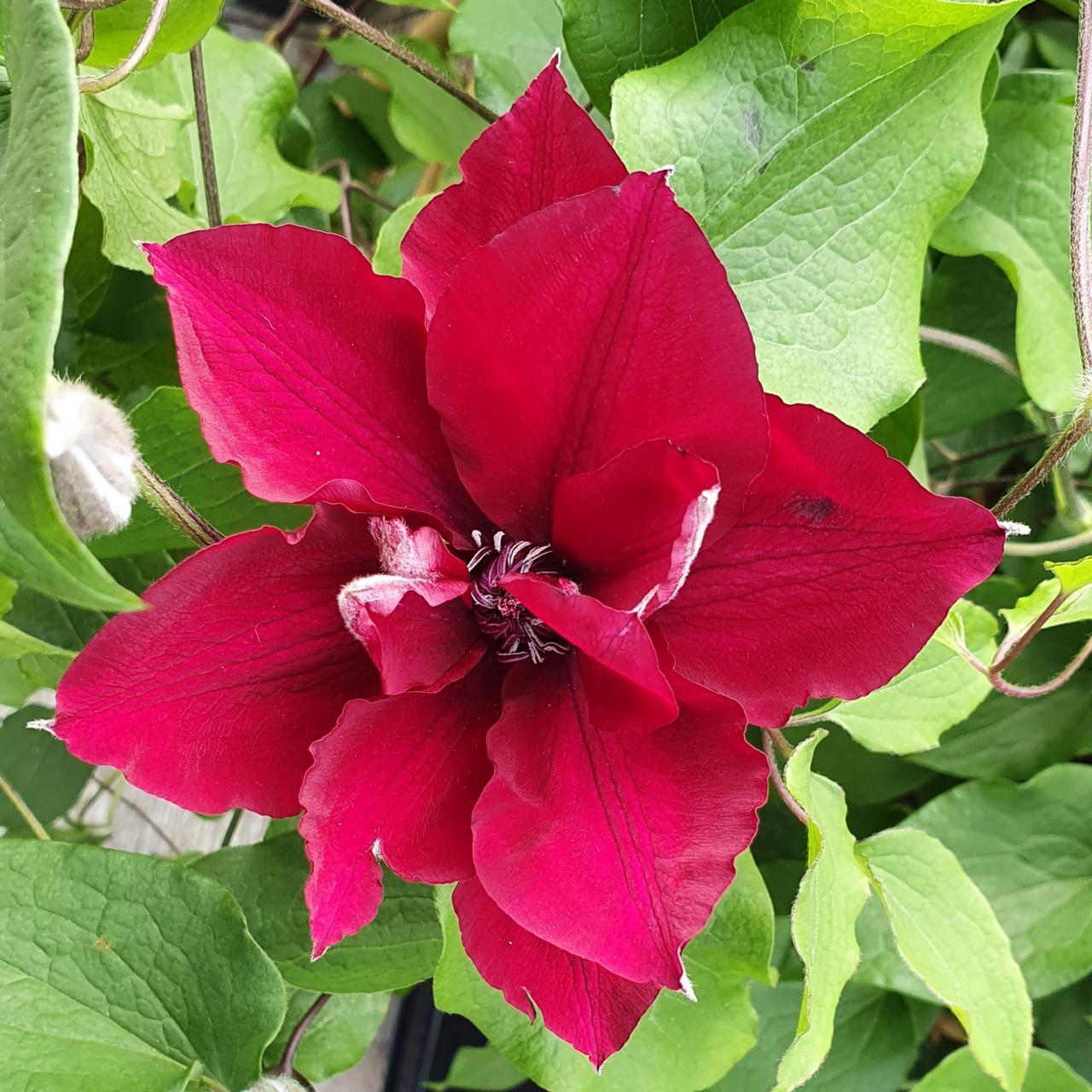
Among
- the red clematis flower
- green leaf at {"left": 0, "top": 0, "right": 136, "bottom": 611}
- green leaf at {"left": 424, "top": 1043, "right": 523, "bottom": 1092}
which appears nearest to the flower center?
the red clematis flower

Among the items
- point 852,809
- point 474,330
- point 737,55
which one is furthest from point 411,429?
point 852,809

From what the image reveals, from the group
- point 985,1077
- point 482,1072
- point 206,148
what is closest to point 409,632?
point 206,148

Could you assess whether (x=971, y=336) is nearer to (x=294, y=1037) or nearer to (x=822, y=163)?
(x=822, y=163)

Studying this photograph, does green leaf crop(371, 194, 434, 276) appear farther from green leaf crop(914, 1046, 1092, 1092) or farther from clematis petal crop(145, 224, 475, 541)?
green leaf crop(914, 1046, 1092, 1092)

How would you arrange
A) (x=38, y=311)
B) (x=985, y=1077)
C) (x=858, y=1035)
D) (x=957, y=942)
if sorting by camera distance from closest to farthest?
(x=38, y=311) < (x=957, y=942) < (x=985, y=1077) < (x=858, y=1035)

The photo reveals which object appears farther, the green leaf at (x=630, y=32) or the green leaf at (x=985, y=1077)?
the green leaf at (x=985, y=1077)

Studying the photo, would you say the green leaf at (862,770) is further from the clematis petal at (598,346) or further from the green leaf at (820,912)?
the clematis petal at (598,346)

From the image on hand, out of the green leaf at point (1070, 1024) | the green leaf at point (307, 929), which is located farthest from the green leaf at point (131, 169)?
the green leaf at point (1070, 1024)
